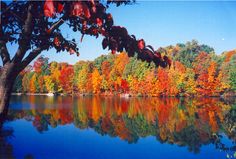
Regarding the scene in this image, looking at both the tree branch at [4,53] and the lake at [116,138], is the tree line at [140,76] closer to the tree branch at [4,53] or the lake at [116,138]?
the lake at [116,138]

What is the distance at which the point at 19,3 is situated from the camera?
245 centimetres

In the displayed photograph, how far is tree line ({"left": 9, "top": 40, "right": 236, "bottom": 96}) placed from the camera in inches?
1880

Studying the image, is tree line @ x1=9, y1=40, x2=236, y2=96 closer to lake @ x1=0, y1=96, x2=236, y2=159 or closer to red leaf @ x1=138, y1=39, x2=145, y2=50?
lake @ x1=0, y1=96, x2=236, y2=159

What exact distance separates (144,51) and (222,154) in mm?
9218

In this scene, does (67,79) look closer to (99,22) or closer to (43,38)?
(43,38)

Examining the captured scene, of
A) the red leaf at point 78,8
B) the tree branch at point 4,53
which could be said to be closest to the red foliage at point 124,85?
the tree branch at point 4,53

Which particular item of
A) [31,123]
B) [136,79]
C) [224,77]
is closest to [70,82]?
[136,79]

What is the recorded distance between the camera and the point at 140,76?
54.0 meters

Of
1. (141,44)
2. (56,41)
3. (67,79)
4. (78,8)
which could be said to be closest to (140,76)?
(67,79)

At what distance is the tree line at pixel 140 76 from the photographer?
157 feet

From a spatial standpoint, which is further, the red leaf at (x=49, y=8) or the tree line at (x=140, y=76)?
the tree line at (x=140, y=76)

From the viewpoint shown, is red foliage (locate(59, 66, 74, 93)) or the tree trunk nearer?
the tree trunk

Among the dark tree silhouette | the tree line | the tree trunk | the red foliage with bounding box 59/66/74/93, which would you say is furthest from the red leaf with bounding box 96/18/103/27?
the red foliage with bounding box 59/66/74/93

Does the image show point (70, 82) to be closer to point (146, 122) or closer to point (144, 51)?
point (146, 122)
